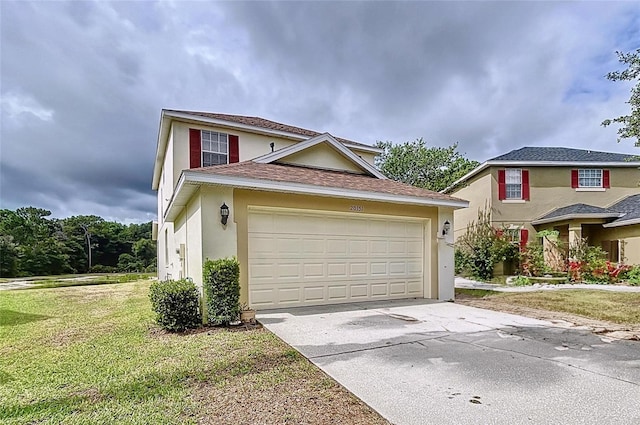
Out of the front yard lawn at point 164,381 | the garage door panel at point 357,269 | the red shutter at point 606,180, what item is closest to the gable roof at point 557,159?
the red shutter at point 606,180

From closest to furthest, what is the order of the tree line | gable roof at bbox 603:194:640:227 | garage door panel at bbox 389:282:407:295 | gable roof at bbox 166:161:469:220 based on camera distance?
gable roof at bbox 166:161:469:220
garage door panel at bbox 389:282:407:295
gable roof at bbox 603:194:640:227
the tree line

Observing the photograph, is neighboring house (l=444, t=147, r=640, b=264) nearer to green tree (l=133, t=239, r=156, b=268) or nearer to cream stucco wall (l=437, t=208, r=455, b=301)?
cream stucco wall (l=437, t=208, r=455, b=301)

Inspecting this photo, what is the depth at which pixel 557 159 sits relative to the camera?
58.0ft

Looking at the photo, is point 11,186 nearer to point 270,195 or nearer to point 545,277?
point 270,195

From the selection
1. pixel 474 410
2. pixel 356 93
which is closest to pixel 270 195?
pixel 474 410

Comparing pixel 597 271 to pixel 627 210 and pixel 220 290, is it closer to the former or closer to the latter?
pixel 627 210

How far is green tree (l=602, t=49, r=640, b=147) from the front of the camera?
9555 millimetres

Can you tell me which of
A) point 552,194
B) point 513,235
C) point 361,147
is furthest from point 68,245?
point 552,194

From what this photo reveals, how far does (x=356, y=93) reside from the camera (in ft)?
52.4


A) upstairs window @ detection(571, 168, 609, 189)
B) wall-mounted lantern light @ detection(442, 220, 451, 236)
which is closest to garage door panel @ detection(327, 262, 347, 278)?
wall-mounted lantern light @ detection(442, 220, 451, 236)

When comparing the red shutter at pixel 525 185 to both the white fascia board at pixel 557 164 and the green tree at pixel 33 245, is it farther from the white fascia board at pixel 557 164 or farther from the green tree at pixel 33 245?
the green tree at pixel 33 245

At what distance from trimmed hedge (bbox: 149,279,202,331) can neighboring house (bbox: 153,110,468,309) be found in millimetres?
577

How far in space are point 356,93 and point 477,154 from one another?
65.0ft

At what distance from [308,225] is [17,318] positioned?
7169 mm
